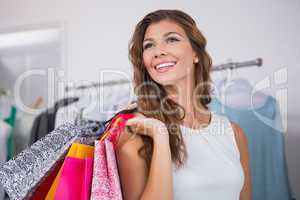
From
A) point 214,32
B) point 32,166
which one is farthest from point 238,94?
point 32,166

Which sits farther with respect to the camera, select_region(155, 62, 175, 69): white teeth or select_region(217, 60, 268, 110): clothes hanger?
select_region(217, 60, 268, 110): clothes hanger

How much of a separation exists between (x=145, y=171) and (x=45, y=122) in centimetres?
88

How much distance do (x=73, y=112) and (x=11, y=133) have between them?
430 mm

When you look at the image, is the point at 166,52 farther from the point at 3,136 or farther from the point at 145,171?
the point at 3,136

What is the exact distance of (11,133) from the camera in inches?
74.3

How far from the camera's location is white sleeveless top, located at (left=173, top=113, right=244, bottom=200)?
1020 mm

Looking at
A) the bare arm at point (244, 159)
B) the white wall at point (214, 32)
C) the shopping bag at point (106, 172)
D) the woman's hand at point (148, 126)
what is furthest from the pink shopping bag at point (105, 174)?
the white wall at point (214, 32)

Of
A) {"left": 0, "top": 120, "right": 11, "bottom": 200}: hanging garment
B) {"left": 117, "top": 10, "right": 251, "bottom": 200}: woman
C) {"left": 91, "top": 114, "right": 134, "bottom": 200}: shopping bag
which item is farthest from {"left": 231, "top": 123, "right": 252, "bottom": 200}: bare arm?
{"left": 0, "top": 120, "right": 11, "bottom": 200}: hanging garment

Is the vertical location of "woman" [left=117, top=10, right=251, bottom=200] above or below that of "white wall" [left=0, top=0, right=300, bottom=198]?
below

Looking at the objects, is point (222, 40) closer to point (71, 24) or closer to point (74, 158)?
point (71, 24)

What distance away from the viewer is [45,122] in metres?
1.71

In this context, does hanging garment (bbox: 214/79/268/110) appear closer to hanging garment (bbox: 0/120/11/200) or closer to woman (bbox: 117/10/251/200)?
woman (bbox: 117/10/251/200)

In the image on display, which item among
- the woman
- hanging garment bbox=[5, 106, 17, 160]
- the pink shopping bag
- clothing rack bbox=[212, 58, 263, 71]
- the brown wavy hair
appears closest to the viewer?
the pink shopping bag

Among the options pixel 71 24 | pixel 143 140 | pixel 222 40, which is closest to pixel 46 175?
pixel 143 140
